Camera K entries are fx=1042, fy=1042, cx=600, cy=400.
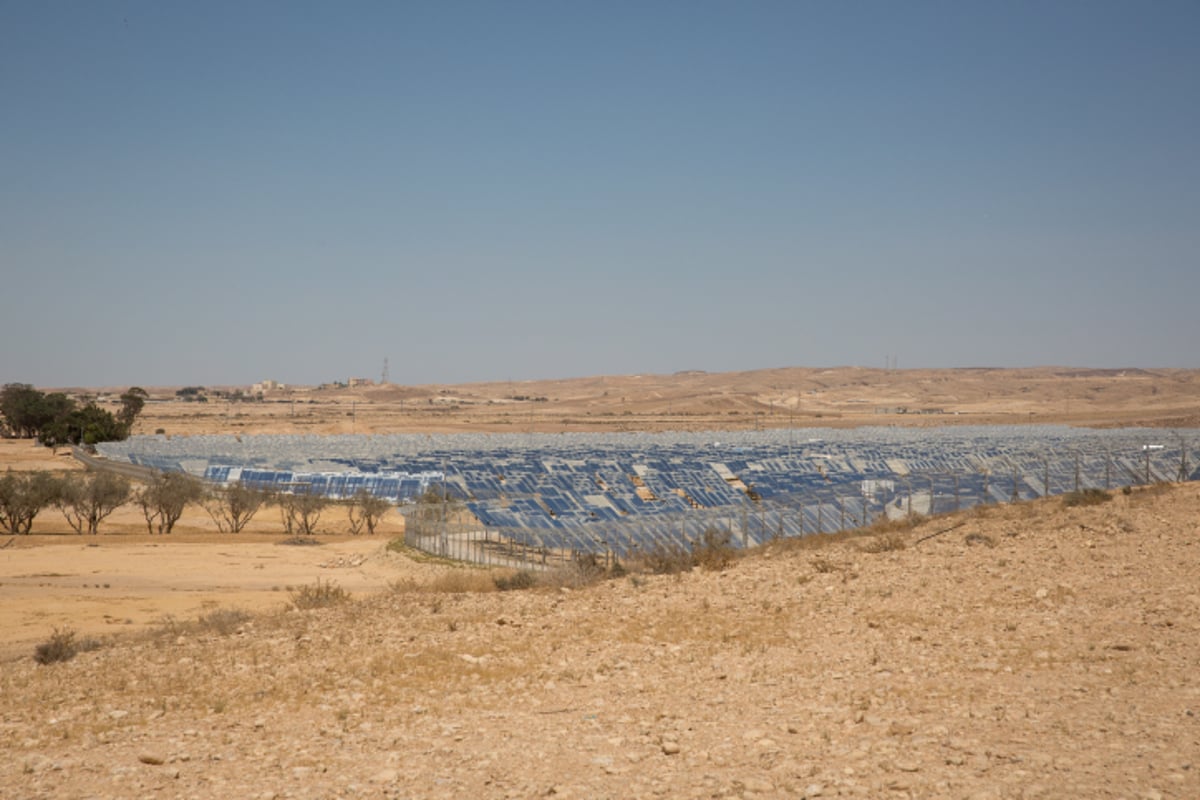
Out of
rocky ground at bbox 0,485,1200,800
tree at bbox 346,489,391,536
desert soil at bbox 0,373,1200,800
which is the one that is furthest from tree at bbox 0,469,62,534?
rocky ground at bbox 0,485,1200,800

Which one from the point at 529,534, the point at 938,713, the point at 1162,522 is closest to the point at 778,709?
the point at 938,713

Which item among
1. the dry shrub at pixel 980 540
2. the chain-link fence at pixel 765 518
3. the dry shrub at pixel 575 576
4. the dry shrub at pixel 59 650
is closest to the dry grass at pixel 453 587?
the dry shrub at pixel 575 576

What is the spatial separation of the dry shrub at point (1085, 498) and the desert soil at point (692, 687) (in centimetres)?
287

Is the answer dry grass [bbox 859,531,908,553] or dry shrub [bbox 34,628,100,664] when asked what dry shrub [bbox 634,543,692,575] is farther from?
dry shrub [bbox 34,628,100,664]

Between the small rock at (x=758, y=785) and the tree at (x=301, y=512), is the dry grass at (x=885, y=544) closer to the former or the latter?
the small rock at (x=758, y=785)

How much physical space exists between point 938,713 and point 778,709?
136cm

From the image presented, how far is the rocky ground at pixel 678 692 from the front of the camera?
7582mm

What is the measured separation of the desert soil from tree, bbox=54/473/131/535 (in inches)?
1086

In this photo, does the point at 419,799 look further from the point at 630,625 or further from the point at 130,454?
the point at 130,454

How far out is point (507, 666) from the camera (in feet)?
37.6

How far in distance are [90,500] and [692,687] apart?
40.9 meters

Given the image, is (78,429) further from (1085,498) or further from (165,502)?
(1085,498)

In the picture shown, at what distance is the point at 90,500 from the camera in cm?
4428

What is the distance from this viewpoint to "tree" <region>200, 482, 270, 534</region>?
44812mm
